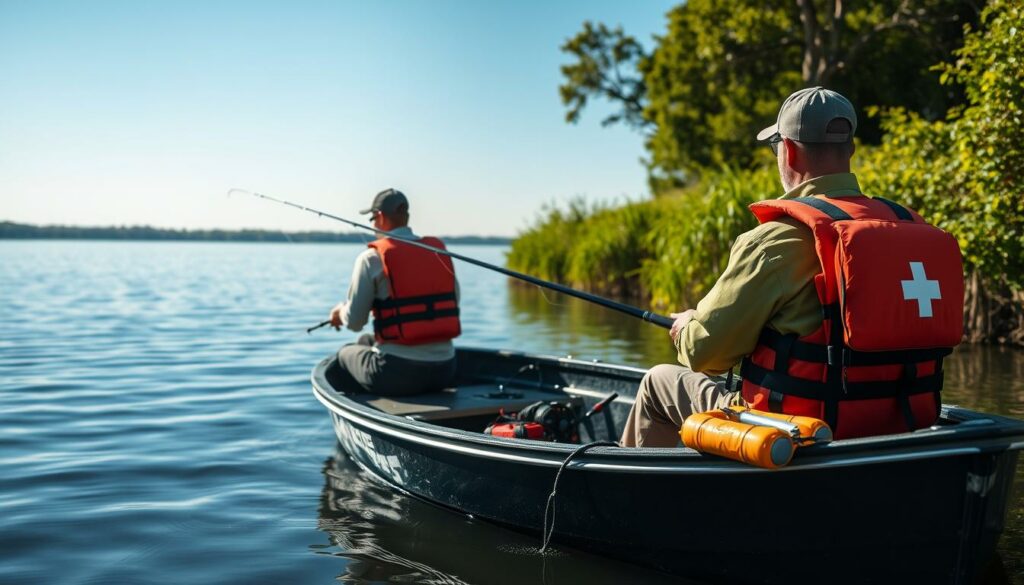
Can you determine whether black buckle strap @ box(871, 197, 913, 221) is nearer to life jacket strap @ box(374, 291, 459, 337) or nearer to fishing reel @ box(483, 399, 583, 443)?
fishing reel @ box(483, 399, 583, 443)

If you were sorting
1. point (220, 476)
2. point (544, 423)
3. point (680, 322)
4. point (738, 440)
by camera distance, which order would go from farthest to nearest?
point (220, 476), point (544, 423), point (680, 322), point (738, 440)

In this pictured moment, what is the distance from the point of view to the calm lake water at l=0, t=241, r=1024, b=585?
A: 173 inches

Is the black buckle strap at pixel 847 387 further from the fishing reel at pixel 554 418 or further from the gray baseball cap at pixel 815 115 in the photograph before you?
the fishing reel at pixel 554 418

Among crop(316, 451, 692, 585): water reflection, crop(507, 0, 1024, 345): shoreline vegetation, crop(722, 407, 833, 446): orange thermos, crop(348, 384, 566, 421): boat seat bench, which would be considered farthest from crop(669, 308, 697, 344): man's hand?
crop(507, 0, 1024, 345): shoreline vegetation

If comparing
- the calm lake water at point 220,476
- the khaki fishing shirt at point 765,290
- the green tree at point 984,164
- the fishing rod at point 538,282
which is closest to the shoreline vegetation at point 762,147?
the green tree at point 984,164

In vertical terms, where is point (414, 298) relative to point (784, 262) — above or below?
below

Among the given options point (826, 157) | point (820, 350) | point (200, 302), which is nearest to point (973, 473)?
point (820, 350)

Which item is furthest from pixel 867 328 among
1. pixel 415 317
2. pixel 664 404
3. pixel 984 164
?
pixel 984 164

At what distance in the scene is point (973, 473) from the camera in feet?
10.4

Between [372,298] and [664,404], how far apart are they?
259cm

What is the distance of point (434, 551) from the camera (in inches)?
183

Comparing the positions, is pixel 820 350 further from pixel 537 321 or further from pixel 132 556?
pixel 537 321

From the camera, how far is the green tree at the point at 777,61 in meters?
19.6

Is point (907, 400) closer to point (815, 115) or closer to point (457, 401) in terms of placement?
point (815, 115)
